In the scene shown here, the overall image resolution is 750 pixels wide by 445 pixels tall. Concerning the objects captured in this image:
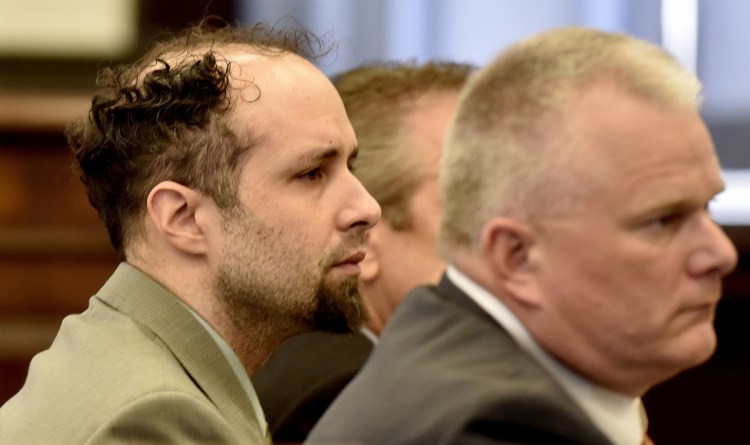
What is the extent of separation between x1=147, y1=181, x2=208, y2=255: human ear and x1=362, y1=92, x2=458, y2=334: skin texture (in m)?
0.68

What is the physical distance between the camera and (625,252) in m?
1.43

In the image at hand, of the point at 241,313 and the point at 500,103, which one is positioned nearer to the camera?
the point at 500,103

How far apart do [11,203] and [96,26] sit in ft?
1.93

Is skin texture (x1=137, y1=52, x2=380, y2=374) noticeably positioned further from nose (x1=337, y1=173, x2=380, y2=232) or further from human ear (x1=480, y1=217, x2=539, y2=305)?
human ear (x1=480, y1=217, x2=539, y2=305)

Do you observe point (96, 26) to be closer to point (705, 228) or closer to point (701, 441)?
point (701, 441)

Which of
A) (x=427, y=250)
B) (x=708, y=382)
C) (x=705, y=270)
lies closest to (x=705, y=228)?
(x=705, y=270)

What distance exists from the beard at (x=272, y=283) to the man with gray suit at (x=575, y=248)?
53 cm

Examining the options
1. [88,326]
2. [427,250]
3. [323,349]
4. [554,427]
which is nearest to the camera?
[554,427]

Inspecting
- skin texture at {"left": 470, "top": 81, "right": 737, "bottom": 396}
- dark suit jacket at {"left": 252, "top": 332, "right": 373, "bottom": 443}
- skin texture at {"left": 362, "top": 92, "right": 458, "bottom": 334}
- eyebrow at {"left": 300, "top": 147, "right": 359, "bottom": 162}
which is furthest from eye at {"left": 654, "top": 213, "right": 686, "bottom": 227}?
skin texture at {"left": 362, "top": 92, "right": 458, "bottom": 334}

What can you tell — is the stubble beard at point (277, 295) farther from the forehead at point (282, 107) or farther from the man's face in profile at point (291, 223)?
the forehead at point (282, 107)

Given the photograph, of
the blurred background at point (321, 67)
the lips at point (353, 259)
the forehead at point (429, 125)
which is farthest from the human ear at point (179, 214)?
the blurred background at point (321, 67)

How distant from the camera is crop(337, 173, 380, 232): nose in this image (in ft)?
6.79

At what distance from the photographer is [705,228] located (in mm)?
1456

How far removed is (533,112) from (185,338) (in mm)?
698
